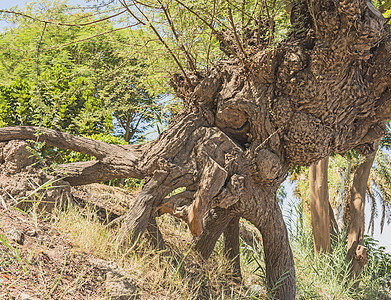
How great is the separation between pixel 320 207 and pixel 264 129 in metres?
3.83

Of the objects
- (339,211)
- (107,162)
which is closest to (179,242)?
(107,162)

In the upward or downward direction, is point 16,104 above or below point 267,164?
above

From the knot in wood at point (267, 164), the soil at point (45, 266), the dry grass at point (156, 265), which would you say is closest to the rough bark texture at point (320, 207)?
the dry grass at point (156, 265)

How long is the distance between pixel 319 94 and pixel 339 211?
9.87m

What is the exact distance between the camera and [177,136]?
4754 mm

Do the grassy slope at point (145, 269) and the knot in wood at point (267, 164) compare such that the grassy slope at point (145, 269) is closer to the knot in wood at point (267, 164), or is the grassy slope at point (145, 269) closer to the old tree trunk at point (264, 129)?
the old tree trunk at point (264, 129)

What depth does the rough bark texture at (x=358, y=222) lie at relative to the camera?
25.3ft

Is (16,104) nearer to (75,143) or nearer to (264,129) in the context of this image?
(75,143)

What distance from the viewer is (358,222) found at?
8.08m

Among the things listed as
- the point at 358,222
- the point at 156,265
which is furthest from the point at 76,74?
the point at 358,222

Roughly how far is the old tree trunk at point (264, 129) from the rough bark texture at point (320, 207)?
2918 millimetres

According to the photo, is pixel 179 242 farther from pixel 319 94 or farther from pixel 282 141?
pixel 319 94

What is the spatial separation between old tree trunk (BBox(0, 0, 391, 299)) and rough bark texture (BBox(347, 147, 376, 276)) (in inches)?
127

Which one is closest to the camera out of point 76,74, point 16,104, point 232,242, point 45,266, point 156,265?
point 45,266
